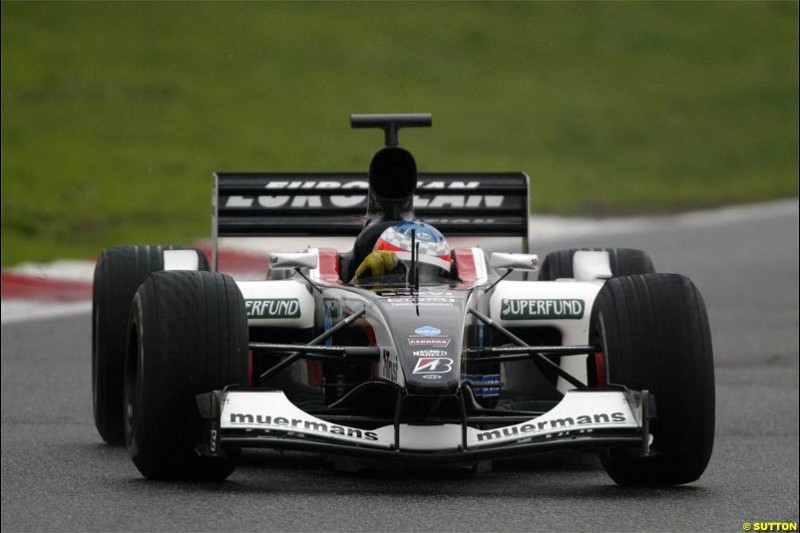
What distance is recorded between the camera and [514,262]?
28.2 feet

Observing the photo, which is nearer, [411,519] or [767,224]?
[411,519]

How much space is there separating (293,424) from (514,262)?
214cm

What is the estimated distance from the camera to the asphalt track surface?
6297mm

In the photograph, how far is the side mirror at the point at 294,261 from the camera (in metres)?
8.48

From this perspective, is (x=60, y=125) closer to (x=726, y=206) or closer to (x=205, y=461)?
(x=726, y=206)

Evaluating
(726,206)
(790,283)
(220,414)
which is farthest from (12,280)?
(726,206)

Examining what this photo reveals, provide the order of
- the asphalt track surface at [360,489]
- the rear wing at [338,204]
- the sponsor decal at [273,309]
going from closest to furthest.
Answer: the asphalt track surface at [360,489] < the sponsor decal at [273,309] < the rear wing at [338,204]

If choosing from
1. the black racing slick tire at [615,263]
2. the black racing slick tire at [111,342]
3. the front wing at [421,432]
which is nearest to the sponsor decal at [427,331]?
the front wing at [421,432]

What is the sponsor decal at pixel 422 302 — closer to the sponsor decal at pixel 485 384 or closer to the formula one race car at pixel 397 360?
the formula one race car at pixel 397 360

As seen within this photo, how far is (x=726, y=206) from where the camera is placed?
32062 mm

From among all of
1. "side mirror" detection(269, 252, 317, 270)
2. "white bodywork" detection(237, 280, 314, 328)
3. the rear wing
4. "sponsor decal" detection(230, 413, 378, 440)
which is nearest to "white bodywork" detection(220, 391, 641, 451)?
"sponsor decal" detection(230, 413, 378, 440)

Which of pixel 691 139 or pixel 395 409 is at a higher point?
pixel 691 139

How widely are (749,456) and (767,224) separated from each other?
62.2 feet

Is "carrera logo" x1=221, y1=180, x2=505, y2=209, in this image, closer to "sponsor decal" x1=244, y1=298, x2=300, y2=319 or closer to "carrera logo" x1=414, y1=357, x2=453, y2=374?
"sponsor decal" x1=244, y1=298, x2=300, y2=319
